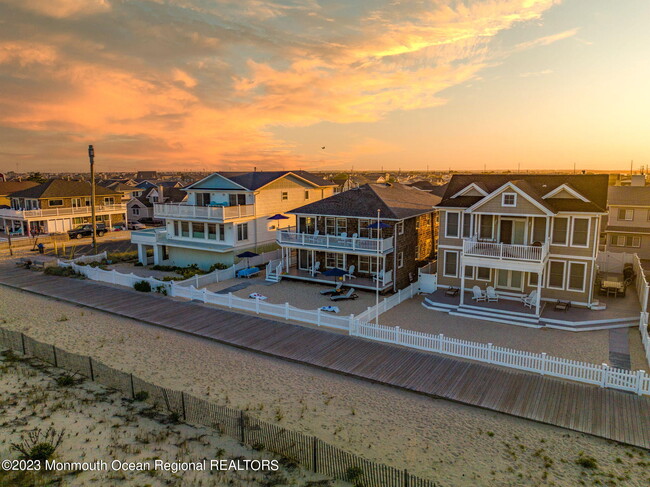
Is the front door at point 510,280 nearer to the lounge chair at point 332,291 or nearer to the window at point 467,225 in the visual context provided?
the window at point 467,225

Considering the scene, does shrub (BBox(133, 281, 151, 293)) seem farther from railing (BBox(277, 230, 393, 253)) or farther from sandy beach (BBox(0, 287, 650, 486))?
railing (BBox(277, 230, 393, 253))

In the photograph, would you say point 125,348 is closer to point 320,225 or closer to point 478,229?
point 320,225

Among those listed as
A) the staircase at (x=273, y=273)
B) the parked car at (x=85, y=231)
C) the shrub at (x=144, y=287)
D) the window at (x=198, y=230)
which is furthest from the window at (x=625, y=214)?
the parked car at (x=85, y=231)

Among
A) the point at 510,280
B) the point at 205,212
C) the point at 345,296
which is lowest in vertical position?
the point at 345,296

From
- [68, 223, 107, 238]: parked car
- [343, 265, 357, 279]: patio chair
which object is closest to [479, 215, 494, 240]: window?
[343, 265, 357, 279]: patio chair

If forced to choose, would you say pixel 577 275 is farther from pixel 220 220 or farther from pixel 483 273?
pixel 220 220

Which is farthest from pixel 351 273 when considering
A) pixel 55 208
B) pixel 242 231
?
pixel 55 208
